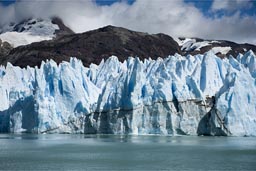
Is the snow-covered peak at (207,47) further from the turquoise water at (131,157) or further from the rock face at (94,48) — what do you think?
the turquoise water at (131,157)

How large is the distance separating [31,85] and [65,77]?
6.11m

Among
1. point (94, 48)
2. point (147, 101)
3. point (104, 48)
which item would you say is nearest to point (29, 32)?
point (94, 48)

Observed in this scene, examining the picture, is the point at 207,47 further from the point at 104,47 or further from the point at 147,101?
the point at 147,101

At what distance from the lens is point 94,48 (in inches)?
3275

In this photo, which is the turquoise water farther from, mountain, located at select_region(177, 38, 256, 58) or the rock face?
mountain, located at select_region(177, 38, 256, 58)

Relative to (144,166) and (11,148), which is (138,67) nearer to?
(11,148)

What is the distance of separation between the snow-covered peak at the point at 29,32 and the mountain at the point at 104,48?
24.2 meters

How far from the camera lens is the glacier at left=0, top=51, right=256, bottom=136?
3039 cm

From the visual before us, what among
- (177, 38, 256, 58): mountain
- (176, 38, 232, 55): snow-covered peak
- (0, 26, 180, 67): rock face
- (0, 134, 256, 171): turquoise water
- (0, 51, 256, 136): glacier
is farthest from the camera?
(176, 38, 232, 55): snow-covered peak

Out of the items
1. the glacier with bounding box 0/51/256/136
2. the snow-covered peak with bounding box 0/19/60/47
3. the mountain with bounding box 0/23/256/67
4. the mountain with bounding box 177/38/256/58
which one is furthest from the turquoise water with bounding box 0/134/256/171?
the snow-covered peak with bounding box 0/19/60/47

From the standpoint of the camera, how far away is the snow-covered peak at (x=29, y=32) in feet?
373

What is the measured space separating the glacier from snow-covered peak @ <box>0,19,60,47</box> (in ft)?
251

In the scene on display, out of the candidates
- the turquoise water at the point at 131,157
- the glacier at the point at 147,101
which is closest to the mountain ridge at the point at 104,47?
the glacier at the point at 147,101

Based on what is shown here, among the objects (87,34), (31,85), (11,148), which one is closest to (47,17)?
(87,34)
